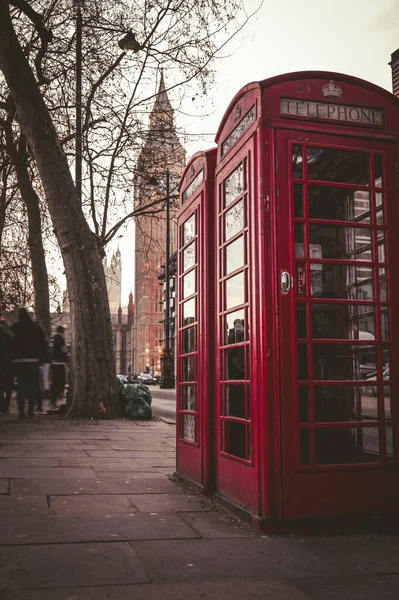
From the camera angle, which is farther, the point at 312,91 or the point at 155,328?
the point at 155,328

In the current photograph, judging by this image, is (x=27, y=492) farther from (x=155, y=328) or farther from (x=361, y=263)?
(x=155, y=328)

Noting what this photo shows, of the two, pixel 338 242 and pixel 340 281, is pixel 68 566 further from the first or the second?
pixel 338 242

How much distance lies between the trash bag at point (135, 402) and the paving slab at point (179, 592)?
944 cm

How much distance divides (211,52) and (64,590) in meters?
12.6

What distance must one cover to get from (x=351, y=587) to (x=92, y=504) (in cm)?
227

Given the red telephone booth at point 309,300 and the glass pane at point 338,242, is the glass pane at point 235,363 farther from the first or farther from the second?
the glass pane at point 338,242

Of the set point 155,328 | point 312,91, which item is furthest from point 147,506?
point 155,328

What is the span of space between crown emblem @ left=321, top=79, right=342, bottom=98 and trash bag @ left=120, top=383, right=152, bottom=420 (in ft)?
29.8

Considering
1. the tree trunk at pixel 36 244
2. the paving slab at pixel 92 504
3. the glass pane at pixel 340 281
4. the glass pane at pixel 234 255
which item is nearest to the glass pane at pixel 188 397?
the paving slab at pixel 92 504

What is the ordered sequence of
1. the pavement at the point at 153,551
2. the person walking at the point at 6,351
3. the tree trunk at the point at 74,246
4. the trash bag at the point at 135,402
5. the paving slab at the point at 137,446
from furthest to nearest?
the trash bag at the point at 135,402 < the tree trunk at the point at 74,246 < the person walking at the point at 6,351 < the paving slab at the point at 137,446 < the pavement at the point at 153,551

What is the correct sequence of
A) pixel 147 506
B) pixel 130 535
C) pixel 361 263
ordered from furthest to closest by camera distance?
pixel 147 506 → pixel 361 263 → pixel 130 535

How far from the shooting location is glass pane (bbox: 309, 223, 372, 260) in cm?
432

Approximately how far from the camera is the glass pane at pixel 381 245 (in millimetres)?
4125

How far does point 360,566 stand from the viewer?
10.2 ft
